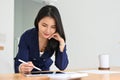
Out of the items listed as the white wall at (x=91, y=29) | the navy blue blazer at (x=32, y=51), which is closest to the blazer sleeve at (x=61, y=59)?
the navy blue blazer at (x=32, y=51)

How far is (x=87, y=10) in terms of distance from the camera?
148 inches

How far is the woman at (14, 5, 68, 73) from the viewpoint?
1.74 m

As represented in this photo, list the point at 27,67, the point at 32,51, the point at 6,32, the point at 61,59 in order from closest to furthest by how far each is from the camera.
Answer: the point at 27,67 → the point at 32,51 → the point at 61,59 → the point at 6,32

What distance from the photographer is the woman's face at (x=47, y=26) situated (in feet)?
5.68

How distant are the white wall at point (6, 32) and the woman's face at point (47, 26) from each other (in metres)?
1.17

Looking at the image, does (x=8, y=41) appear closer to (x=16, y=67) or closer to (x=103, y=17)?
(x=16, y=67)

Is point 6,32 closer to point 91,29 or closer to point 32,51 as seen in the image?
point 32,51

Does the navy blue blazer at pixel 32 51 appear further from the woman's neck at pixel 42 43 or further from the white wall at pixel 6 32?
the white wall at pixel 6 32

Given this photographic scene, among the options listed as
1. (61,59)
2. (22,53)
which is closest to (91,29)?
(61,59)

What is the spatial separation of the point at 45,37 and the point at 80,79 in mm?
751

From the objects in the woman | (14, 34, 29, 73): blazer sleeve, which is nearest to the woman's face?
the woman

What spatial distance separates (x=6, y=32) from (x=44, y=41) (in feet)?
3.71

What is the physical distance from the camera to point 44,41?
187 cm

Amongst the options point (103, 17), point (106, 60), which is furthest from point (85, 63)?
point (106, 60)
